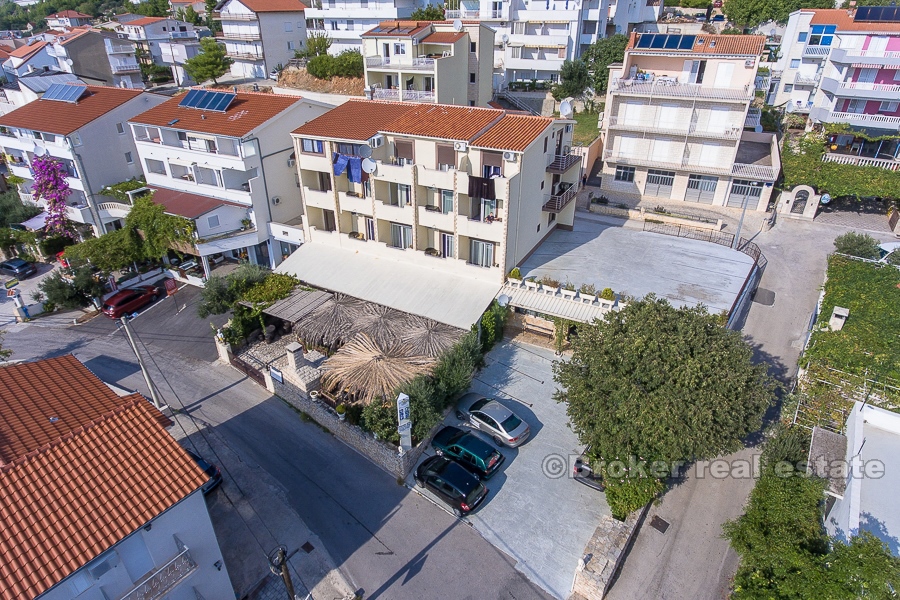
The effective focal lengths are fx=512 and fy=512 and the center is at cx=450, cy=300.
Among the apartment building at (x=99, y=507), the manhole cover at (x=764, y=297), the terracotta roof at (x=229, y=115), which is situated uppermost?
the terracotta roof at (x=229, y=115)

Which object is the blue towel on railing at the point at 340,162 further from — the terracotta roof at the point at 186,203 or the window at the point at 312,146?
the terracotta roof at the point at 186,203

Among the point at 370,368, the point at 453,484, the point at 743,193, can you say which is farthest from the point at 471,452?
the point at 743,193

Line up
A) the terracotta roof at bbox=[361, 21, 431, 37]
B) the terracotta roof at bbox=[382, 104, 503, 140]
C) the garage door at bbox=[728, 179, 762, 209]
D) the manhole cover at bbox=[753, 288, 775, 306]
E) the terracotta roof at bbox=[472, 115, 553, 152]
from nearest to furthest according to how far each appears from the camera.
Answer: the terracotta roof at bbox=[472, 115, 553, 152]
the terracotta roof at bbox=[382, 104, 503, 140]
the manhole cover at bbox=[753, 288, 775, 306]
the garage door at bbox=[728, 179, 762, 209]
the terracotta roof at bbox=[361, 21, 431, 37]

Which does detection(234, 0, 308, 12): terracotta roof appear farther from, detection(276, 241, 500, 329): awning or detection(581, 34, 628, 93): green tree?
detection(276, 241, 500, 329): awning

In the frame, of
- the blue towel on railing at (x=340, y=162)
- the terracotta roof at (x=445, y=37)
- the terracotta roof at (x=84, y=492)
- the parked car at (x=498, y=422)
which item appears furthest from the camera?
the terracotta roof at (x=445, y=37)

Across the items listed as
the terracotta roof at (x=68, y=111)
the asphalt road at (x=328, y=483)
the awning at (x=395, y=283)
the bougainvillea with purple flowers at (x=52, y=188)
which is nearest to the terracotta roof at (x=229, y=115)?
the terracotta roof at (x=68, y=111)

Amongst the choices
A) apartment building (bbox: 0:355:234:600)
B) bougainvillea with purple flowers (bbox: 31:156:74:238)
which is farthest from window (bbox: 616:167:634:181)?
bougainvillea with purple flowers (bbox: 31:156:74:238)

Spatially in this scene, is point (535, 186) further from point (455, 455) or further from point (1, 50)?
point (1, 50)
